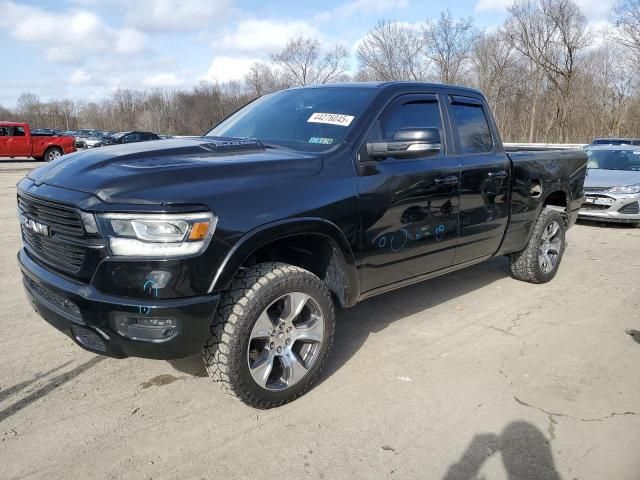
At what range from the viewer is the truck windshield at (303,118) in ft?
11.5

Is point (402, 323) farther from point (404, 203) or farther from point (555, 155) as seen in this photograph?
point (555, 155)

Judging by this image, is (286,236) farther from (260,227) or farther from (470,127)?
(470,127)

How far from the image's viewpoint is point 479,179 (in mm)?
4324

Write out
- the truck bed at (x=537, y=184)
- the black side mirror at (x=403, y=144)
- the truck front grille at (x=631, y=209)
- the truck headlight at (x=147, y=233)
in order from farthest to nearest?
the truck front grille at (x=631, y=209) < the truck bed at (x=537, y=184) < the black side mirror at (x=403, y=144) < the truck headlight at (x=147, y=233)

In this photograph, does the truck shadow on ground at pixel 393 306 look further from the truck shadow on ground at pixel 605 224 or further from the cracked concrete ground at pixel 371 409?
the truck shadow on ground at pixel 605 224

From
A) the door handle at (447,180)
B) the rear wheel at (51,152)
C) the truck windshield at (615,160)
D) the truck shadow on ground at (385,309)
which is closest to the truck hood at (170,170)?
the door handle at (447,180)

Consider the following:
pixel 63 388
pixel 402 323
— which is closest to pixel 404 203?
pixel 402 323

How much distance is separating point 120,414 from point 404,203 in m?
2.27

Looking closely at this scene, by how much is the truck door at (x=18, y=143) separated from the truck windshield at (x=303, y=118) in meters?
24.9

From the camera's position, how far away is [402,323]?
4.45m

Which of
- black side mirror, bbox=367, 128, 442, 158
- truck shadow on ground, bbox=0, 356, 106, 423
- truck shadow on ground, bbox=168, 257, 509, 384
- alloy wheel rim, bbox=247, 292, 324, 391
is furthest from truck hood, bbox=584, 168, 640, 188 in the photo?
truck shadow on ground, bbox=0, 356, 106, 423

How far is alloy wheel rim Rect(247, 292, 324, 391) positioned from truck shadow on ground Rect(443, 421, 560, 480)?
1044mm

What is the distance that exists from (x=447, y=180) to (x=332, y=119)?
105 centimetres

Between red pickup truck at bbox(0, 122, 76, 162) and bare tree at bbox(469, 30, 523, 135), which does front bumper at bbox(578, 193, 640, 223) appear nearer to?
red pickup truck at bbox(0, 122, 76, 162)
